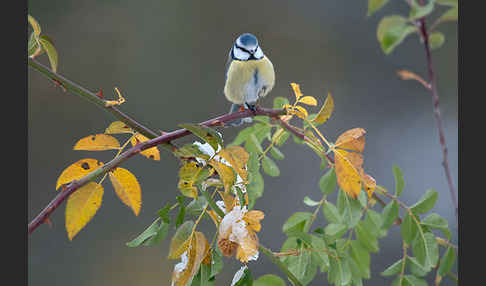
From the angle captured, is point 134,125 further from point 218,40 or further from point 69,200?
point 218,40

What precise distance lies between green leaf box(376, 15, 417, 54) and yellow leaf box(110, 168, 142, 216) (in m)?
0.20

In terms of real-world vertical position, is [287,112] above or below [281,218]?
above

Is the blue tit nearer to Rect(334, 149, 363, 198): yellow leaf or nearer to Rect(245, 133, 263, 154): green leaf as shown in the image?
Rect(245, 133, 263, 154): green leaf

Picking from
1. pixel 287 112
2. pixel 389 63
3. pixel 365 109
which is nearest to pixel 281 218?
pixel 365 109

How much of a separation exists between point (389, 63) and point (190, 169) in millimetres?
899

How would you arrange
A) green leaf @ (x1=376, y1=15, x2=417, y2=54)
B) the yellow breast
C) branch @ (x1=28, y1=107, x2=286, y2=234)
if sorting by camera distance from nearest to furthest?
1. branch @ (x1=28, y1=107, x2=286, y2=234)
2. green leaf @ (x1=376, y1=15, x2=417, y2=54)
3. the yellow breast

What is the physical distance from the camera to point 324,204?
44 centimetres

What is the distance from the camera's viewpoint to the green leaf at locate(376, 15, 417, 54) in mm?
353

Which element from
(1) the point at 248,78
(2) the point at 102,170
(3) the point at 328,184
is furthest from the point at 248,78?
(2) the point at 102,170

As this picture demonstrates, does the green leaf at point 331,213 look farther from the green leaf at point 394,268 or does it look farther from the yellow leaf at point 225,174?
the yellow leaf at point 225,174

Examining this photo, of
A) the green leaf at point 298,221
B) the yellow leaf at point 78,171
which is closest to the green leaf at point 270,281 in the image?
the green leaf at point 298,221

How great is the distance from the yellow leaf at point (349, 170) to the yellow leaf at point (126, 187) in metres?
0.13

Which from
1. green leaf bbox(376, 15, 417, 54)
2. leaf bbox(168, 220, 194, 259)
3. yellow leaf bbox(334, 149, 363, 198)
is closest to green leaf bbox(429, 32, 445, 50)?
green leaf bbox(376, 15, 417, 54)

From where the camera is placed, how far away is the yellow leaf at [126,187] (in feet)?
0.93
